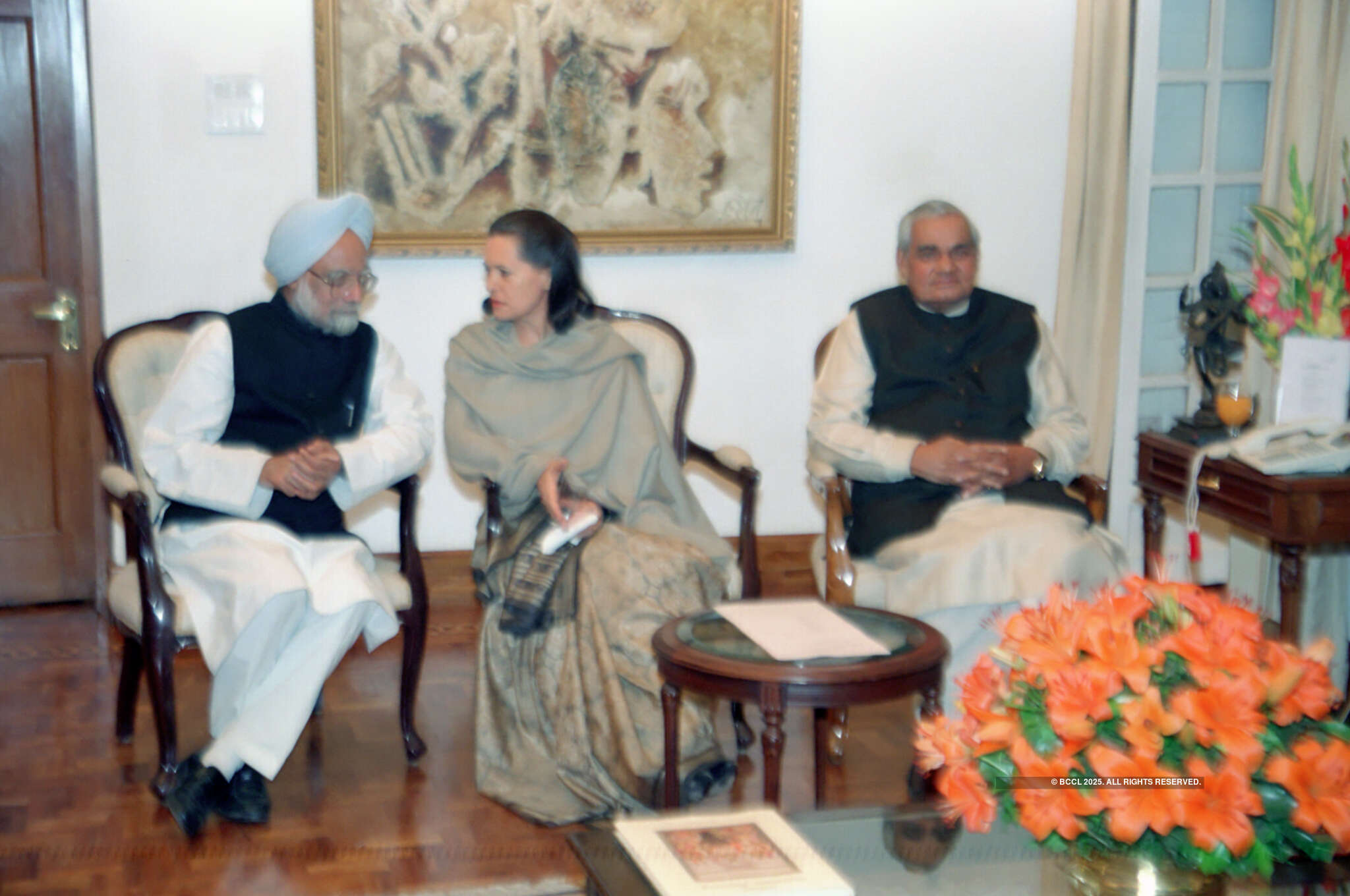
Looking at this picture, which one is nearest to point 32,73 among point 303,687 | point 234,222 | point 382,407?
point 234,222

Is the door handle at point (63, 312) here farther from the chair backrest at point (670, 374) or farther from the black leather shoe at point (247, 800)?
the black leather shoe at point (247, 800)

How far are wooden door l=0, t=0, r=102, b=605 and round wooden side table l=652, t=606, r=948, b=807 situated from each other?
2784 millimetres

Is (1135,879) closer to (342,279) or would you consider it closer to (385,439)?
(385,439)

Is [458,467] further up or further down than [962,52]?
further down

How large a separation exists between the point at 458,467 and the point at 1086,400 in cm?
247

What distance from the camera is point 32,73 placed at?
14.8 feet

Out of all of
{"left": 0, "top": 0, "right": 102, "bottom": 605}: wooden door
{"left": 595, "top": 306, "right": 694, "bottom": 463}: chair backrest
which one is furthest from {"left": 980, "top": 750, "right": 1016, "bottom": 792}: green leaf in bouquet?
{"left": 0, "top": 0, "right": 102, "bottom": 605}: wooden door

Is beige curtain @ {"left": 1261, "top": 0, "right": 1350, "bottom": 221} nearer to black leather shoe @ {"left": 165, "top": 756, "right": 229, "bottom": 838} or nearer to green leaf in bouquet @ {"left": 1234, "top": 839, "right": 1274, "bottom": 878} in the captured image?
green leaf in bouquet @ {"left": 1234, "top": 839, "right": 1274, "bottom": 878}

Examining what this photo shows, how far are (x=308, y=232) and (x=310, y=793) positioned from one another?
133cm

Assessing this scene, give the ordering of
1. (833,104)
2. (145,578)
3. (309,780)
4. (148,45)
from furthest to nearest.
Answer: (833,104)
(148,45)
(309,780)
(145,578)

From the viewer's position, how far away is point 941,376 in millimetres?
3670

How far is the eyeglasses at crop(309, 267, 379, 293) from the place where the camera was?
135 inches

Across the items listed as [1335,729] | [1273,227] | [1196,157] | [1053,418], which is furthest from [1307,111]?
[1335,729]

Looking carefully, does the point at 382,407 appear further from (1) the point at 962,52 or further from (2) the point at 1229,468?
(1) the point at 962,52
